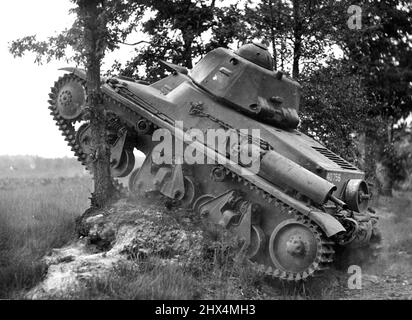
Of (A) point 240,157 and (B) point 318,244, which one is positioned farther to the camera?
(A) point 240,157

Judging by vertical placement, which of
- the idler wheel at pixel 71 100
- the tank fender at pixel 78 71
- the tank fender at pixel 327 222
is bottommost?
the tank fender at pixel 327 222

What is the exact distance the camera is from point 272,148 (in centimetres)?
927

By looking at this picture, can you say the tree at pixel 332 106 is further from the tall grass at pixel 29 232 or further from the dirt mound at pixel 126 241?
the dirt mound at pixel 126 241

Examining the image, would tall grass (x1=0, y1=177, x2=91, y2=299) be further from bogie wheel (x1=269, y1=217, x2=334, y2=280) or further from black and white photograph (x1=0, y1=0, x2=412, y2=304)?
bogie wheel (x1=269, y1=217, x2=334, y2=280)

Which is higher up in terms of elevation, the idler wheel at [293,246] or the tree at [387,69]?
the tree at [387,69]

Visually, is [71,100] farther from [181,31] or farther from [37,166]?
[37,166]

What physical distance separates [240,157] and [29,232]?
11.1ft

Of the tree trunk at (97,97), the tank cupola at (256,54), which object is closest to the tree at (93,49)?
the tree trunk at (97,97)

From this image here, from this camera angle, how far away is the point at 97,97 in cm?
956

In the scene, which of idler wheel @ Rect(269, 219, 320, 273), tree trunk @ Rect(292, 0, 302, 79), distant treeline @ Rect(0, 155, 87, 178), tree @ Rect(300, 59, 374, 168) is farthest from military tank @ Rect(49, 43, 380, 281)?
distant treeline @ Rect(0, 155, 87, 178)

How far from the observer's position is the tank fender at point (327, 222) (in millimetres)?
7680

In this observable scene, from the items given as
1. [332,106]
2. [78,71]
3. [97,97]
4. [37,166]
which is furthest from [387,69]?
[37,166]

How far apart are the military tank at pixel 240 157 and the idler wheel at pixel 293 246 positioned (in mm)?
15
